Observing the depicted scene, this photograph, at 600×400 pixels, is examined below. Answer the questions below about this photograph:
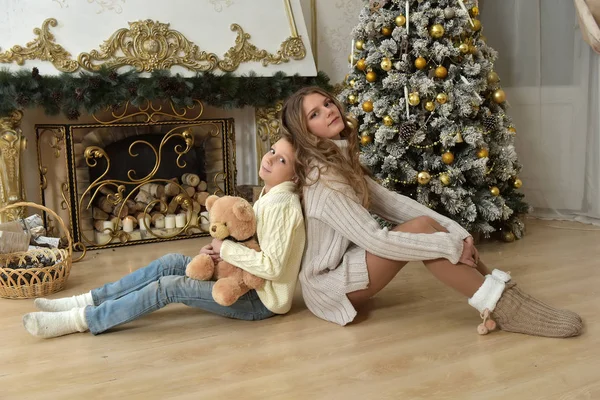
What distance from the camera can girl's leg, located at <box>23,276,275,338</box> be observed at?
85.2 inches

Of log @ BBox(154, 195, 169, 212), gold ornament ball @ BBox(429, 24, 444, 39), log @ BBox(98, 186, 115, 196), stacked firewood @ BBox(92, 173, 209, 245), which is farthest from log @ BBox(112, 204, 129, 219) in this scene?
gold ornament ball @ BBox(429, 24, 444, 39)

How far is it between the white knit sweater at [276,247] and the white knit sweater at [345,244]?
5cm

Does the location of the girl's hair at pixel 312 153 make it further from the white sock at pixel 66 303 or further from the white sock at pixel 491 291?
the white sock at pixel 66 303

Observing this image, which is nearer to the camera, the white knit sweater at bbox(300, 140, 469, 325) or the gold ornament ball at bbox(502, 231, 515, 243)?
the white knit sweater at bbox(300, 140, 469, 325)

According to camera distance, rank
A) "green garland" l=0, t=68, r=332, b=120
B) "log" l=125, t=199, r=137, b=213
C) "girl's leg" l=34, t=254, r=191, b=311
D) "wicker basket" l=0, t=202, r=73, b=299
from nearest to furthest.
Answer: "girl's leg" l=34, t=254, r=191, b=311 → "wicker basket" l=0, t=202, r=73, b=299 → "green garland" l=0, t=68, r=332, b=120 → "log" l=125, t=199, r=137, b=213

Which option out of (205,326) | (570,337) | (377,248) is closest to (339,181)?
(377,248)

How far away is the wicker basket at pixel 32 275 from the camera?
2.67 metres

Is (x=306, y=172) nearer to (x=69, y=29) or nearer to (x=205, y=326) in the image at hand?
(x=205, y=326)

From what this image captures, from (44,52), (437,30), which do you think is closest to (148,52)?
(44,52)

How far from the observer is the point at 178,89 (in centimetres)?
351

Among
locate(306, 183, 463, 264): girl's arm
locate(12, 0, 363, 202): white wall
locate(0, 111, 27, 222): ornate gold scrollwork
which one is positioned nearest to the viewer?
locate(306, 183, 463, 264): girl's arm

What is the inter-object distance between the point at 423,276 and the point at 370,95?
101cm

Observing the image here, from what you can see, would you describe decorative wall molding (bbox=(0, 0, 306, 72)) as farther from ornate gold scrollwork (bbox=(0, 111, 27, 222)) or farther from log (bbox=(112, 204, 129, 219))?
log (bbox=(112, 204, 129, 219))

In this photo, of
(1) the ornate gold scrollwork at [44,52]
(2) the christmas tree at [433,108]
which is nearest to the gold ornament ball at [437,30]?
(2) the christmas tree at [433,108]
